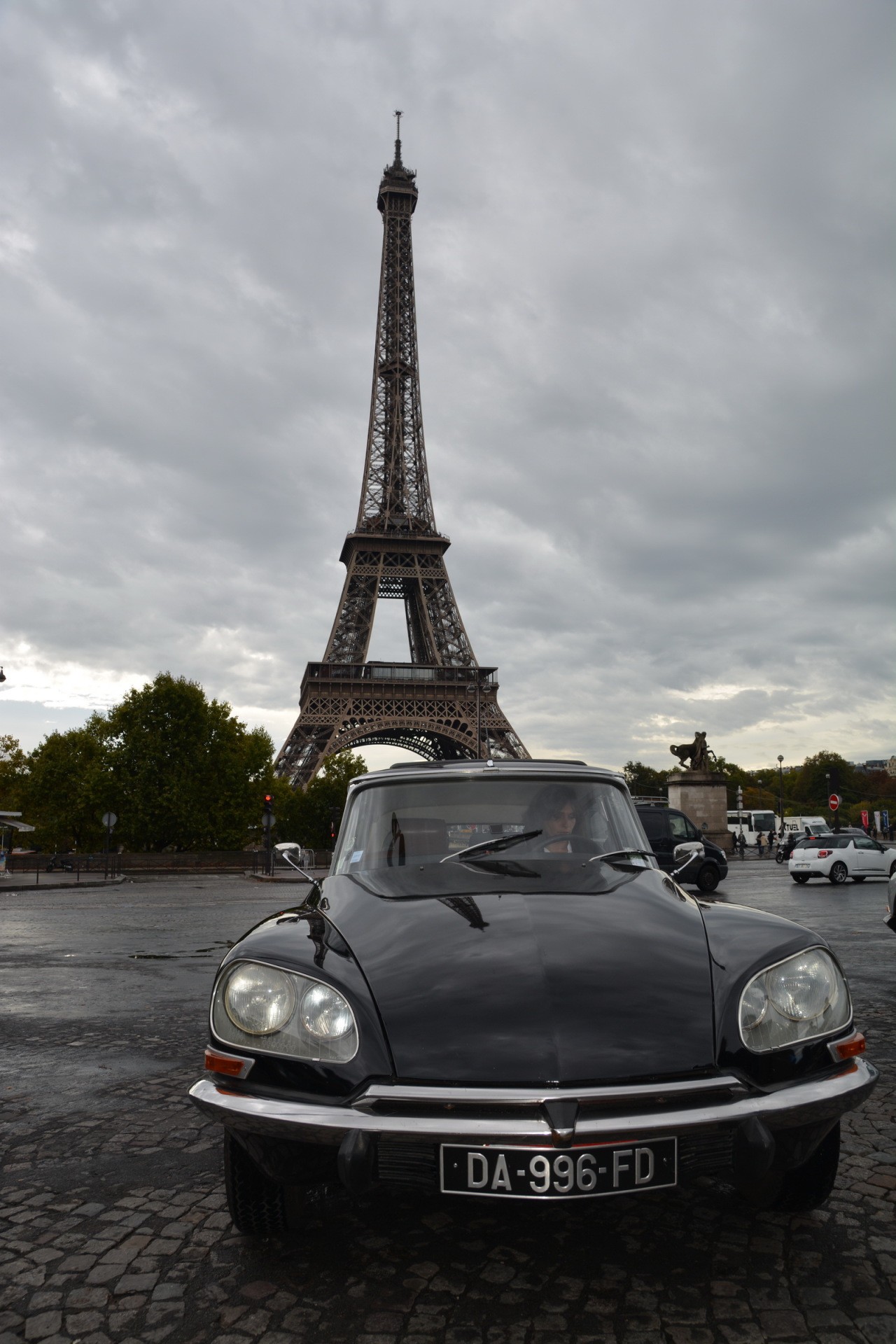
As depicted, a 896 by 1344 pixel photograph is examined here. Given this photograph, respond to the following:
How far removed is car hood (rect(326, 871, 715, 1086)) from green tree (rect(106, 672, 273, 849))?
4519cm

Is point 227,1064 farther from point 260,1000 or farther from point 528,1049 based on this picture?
point 528,1049

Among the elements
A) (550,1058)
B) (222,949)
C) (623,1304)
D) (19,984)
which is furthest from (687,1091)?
(222,949)

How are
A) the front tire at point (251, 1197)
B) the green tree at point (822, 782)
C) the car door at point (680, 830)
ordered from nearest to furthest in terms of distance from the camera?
1. the front tire at point (251, 1197)
2. the car door at point (680, 830)
3. the green tree at point (822, 782)

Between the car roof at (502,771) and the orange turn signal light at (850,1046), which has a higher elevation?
the car roof at (502,771)

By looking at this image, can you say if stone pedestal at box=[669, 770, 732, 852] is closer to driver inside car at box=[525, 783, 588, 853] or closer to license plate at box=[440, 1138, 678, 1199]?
driver inside car at box=[525, 783, 588, 853]

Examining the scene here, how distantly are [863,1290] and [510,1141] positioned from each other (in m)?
1.07

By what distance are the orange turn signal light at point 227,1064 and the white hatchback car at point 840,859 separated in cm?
2331

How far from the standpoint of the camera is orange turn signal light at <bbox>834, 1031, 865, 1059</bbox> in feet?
9.17

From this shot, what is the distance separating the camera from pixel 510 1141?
234 cm

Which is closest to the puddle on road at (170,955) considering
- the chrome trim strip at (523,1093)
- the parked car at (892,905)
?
the parked car at (892,905)

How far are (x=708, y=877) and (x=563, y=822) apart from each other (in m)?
16.0

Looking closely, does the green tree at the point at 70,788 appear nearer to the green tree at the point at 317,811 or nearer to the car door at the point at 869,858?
the green tree at the point at 317,811

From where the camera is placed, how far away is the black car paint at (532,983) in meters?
2.54

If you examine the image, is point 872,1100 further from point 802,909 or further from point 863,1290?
point 802,909
